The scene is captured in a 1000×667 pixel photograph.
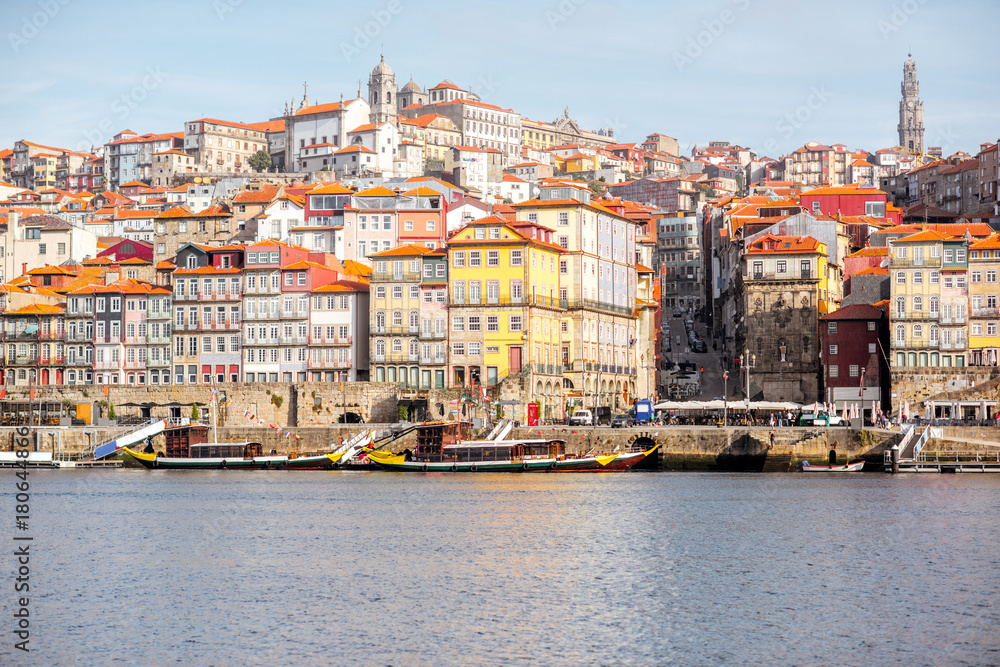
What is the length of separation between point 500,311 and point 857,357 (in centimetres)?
2592

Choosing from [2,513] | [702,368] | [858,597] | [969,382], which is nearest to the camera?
[858,597]

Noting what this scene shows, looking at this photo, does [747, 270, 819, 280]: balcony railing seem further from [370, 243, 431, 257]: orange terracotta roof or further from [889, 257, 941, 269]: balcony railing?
[370, 243, 431, 257]: orange terracotta roof

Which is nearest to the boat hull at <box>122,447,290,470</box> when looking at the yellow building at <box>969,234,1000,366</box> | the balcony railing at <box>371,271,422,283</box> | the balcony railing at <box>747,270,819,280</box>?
the balcony railing at <box>371,271,422,283</box>

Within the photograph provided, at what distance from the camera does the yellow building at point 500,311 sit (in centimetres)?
9869

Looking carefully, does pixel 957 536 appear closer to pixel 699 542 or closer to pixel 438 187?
pixel 699 542

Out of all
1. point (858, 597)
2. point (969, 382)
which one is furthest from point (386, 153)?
point (858, 597)

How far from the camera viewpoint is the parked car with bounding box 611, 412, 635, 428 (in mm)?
89650

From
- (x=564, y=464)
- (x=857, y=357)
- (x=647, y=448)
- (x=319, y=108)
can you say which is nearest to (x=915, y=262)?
(x=857, y=357)

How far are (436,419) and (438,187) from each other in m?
45.3

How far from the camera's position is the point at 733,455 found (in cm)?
8494

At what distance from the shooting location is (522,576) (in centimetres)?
4506

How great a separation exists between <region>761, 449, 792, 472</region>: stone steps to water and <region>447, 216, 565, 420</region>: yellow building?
1797 centimetres

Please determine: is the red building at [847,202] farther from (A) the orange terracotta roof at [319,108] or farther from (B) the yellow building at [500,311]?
(A) the orange terracotta roof at [319,108]

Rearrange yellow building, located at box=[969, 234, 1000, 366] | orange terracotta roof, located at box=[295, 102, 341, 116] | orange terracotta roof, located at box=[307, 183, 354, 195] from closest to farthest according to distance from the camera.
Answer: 1. yellow building, located at box=[969, 234, 1000, 366]
2. orange terracotta roof, located at box=[307, 183, 354, 195]
3. orange terracotta roof, located at box=[295, 102, 341, 116]
